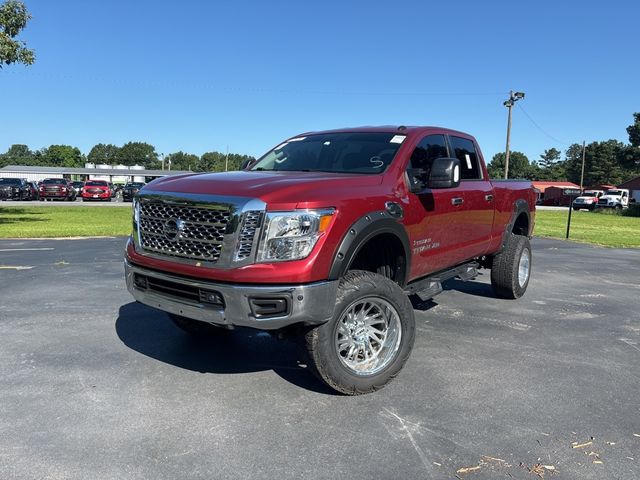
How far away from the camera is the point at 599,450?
123 inches

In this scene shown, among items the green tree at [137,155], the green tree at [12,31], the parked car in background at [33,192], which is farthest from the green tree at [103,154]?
the green tree at [12,31]

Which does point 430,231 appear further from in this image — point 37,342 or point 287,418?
point 37,342

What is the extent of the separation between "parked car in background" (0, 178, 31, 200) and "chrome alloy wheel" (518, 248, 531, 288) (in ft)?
125

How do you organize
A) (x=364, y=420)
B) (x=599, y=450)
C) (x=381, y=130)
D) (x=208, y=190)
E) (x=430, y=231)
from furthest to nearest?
(x=381, y=130)
(x=430, y=231)
(x=208, y=190)
(x=364, y=420)
(x=599, y=450)

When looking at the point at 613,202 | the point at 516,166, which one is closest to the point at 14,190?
the point at 613,202

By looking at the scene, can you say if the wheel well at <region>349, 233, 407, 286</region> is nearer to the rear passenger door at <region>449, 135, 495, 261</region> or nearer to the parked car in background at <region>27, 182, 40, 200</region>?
the rear passenger door at <region>449, 135, 495, 261</region>

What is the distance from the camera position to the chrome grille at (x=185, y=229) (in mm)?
3557

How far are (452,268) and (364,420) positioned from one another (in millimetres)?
2716

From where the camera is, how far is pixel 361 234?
3793 mm

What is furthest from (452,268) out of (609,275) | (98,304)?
(609,275)

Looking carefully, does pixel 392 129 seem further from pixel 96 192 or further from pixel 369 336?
pixel 96 192

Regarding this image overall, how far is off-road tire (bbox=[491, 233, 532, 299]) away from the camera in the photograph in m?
6.91

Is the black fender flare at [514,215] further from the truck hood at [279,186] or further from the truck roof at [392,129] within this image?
the truck hood at [279,186]

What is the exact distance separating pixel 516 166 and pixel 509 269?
173 metres
